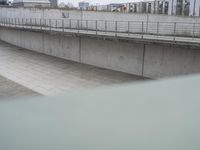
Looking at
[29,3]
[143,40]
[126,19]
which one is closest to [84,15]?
[126,19]

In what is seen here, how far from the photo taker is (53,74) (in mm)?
21281

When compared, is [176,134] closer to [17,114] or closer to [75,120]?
[75,120]

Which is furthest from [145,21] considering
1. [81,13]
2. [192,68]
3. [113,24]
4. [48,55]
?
[48,55]

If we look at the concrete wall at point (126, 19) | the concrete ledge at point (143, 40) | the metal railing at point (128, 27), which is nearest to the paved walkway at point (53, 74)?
the concrete ledge at point (143, 40)

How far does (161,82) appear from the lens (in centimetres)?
195

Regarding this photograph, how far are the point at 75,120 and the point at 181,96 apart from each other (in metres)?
0.91

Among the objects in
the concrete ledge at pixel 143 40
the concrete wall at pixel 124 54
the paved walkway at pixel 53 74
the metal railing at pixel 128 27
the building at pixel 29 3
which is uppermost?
the building at pixel 29 3

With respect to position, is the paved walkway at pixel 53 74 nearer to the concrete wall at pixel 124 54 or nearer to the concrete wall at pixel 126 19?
the concrete wall at pixel 124 54

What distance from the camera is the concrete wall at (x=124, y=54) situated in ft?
51.5

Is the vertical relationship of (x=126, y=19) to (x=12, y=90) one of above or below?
above

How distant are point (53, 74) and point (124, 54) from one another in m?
6.96

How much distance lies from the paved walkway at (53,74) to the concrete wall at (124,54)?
74cm

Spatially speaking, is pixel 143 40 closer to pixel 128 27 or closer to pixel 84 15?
pixel 128 27

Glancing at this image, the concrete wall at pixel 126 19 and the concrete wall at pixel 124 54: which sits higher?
the concrete wall at pixel 126 19
